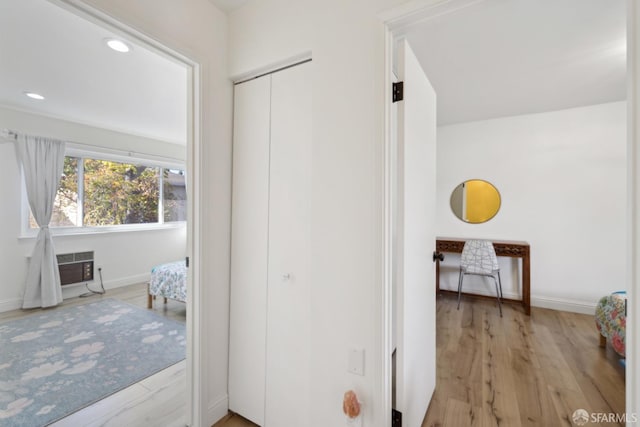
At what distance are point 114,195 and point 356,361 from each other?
4.70 m

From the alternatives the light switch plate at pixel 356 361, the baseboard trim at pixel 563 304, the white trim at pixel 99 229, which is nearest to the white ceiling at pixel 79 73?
the white trim at pixel 99 229

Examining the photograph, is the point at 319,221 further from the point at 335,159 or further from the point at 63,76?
the point at 63,76

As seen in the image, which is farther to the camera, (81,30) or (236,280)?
(81,30)

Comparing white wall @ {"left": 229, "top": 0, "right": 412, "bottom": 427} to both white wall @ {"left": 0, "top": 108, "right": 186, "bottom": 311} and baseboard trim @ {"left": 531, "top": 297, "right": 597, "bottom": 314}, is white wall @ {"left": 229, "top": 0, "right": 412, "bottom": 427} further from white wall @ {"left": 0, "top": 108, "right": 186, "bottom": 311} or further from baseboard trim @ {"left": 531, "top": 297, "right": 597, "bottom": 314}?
white wall @ {"left": 0, "top": 108, "right": 186, "bottom": 311}

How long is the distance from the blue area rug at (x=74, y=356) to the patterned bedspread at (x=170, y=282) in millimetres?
263

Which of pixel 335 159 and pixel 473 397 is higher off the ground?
pixel 335 159

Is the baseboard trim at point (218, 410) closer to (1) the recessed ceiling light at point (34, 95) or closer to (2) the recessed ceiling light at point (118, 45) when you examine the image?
(2) the recessed ceiling light at point (118, 45)

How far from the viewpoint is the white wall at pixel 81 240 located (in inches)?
129

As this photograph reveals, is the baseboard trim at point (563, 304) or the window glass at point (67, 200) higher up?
the window glass at point (67, 200)

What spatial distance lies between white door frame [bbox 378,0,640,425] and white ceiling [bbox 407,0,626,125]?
0.08 metres

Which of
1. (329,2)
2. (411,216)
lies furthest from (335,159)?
(329,2)

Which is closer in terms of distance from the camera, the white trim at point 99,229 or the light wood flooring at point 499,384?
the light wood flooring at point 499,384

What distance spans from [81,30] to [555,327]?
4808mm

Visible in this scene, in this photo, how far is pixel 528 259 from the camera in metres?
3.27
